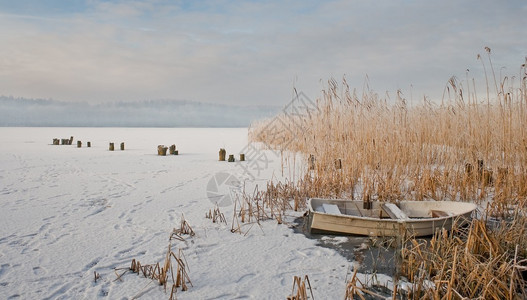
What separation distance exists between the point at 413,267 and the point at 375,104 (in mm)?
3711

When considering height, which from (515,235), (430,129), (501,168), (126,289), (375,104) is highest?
(375,104)

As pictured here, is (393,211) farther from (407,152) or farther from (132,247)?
(132,247)

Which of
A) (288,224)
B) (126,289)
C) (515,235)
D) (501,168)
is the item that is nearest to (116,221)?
(126,289)

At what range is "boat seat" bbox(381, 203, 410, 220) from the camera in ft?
12.2

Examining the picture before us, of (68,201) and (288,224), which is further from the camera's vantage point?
(68,201)

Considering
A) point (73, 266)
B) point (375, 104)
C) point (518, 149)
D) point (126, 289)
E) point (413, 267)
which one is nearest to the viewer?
point (126, 289)

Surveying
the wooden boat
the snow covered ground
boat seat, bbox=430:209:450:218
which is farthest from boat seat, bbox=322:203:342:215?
boat seat, bbox=430:209:450:218

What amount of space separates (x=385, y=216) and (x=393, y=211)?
27 cm

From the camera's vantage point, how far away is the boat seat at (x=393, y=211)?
373 cm

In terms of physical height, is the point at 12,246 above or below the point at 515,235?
below

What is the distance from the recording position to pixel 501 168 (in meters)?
4.82

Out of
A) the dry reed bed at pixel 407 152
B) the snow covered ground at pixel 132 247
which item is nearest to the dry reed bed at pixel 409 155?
the dry reed bed at pixel 407 152

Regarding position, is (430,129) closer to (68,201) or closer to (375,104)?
(375,104)

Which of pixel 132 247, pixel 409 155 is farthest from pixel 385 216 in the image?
A: pixel 132 247
